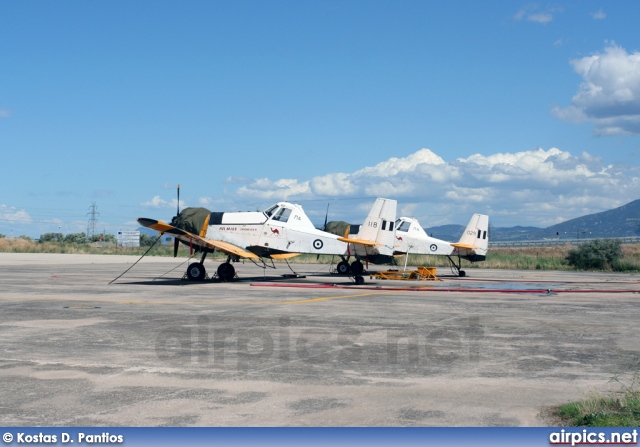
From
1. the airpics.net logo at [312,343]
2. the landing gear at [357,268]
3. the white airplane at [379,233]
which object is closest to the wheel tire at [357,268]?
the landing gear at [357,268]

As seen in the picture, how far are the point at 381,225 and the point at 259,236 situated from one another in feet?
16.2

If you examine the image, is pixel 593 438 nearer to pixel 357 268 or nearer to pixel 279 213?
pixel 279 213

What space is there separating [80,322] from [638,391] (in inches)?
414

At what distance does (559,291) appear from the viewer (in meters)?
24.2

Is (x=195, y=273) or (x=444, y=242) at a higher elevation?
(x=444, y=242)

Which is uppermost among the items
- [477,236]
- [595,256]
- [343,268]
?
[477,236]

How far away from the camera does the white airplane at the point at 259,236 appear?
27453mm

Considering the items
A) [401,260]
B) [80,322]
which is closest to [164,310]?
[80,322]

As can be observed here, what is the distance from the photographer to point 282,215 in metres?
28.5

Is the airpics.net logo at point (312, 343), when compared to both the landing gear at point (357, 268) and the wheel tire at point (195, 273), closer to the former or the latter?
the wheel tire at point (195, 273)

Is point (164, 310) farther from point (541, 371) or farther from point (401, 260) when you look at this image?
point (401, 260)

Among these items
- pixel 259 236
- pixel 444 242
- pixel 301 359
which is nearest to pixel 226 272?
pixel 259 236

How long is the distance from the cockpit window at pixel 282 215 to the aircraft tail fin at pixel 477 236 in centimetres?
1152

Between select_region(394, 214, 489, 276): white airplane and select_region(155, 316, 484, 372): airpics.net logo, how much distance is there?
21.4m
